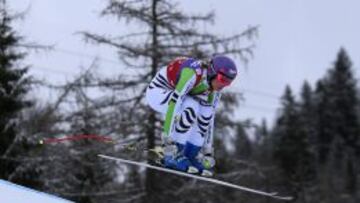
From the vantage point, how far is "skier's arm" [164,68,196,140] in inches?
384

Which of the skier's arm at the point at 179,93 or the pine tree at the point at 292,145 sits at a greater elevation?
the skier's arm at the point at 179,93

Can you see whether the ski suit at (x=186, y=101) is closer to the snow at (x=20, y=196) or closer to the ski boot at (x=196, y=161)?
the ski boot at (x=196, y=161)

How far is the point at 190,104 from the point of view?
33.0 feet

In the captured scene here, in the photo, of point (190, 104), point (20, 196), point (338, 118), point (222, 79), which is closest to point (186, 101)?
point (190, 104)

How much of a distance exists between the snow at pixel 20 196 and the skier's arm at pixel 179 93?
2.08 meters

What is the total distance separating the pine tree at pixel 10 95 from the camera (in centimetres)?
2320

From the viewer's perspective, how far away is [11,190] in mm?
8109

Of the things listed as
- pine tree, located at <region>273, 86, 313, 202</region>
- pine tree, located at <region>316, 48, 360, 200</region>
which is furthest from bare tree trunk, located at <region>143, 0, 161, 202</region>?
pine tree, located at <region>316, 48, 360, 200</region>

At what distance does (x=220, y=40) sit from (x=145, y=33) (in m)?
2.01

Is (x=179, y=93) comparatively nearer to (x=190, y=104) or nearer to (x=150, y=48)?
(x=190, y=104)

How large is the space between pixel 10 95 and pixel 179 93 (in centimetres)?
1437

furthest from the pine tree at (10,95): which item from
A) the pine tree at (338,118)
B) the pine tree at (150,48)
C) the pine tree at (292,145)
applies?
the pine tree at (338,118)

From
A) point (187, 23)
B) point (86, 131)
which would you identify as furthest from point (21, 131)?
point (187, 23)

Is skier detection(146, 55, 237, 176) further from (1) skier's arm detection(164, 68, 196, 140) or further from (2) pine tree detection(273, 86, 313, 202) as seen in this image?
(2) pine tree detection(273, 86, 313, 202)
